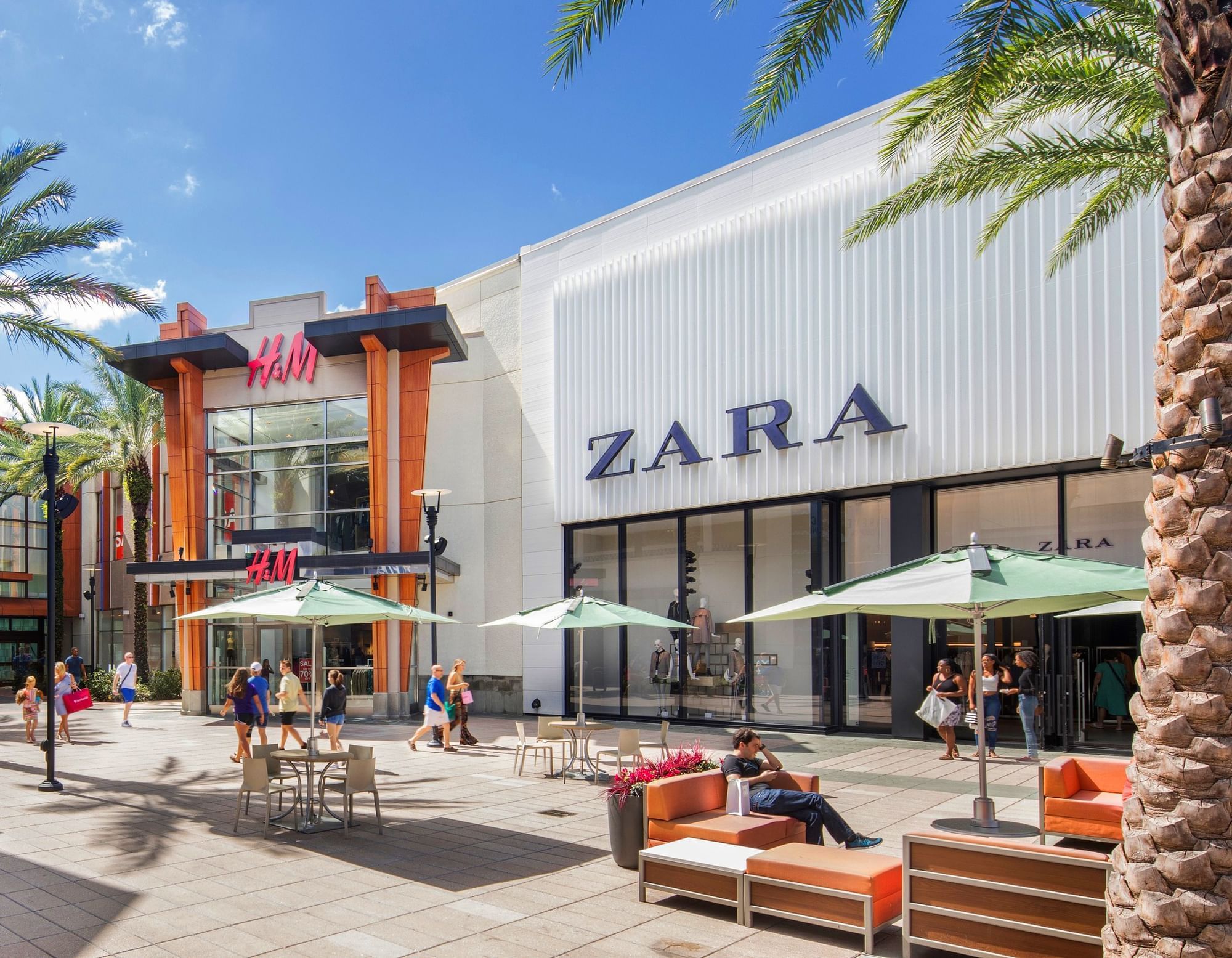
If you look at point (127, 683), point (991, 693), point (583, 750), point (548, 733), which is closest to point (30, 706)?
point (127, 683)

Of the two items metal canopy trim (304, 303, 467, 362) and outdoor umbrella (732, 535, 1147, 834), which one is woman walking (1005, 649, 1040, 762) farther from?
metal canopy trim (304, 303, 467, 362)

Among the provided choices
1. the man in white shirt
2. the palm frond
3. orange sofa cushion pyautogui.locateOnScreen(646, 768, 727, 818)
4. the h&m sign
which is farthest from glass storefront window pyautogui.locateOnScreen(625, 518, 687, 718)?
the palm frond

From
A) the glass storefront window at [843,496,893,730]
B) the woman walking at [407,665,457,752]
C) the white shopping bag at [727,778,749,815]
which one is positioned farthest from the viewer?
the glass storefront window at [843,496,893,730]

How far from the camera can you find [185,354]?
26.8 metres

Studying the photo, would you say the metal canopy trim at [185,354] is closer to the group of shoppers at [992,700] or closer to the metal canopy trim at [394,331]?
the metal canopy trim at [394,331]

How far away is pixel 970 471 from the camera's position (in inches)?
688

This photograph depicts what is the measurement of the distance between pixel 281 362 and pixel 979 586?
2334 centimetres

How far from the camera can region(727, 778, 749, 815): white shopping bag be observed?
865 centimetres

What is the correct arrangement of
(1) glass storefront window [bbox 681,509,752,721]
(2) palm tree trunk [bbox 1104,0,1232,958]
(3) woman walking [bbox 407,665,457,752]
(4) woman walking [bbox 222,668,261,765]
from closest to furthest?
(2) palm tree trunk [bbox 1104,0,1232,958]
(4) woman walking [bbox 222,668,261,765]
(3) woman walking [bbox 407,665,457,752]
(1) glass storefront window [bbox 681,509,752,721]

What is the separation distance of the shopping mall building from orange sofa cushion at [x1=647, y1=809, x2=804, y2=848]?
10.4 meters

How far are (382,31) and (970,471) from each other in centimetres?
1205

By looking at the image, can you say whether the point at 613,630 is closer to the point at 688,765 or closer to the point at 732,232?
the point at 732,232

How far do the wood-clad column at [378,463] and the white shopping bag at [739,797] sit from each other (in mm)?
17738

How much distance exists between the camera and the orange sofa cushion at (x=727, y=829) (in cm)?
808
